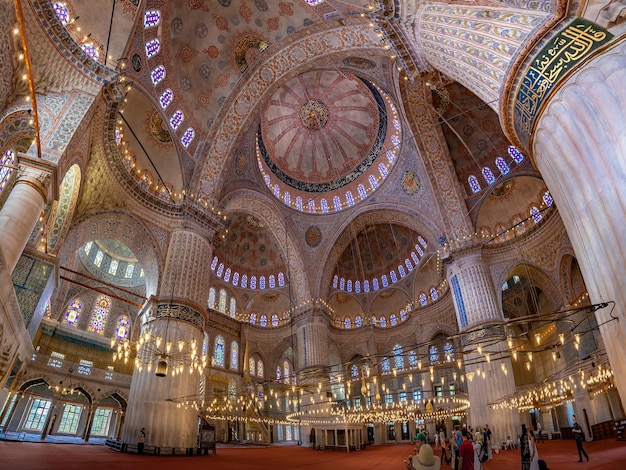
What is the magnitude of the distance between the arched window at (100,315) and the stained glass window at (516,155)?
80.1 ft

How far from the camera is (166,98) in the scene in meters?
15.3

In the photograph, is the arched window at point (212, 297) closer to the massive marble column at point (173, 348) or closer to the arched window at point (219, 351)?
the arched window at point (219, 351)

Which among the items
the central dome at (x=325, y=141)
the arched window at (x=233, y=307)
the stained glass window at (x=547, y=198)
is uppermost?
the central dome at (x=325, y=141)

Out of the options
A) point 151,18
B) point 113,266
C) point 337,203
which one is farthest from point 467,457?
point 113,266

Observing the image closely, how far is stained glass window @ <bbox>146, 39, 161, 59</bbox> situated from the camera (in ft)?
45.1

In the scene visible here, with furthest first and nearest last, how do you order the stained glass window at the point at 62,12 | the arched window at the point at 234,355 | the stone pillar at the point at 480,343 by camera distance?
the arched window at the point at 234,355, the stone pillar at the point at 480,343, the stained glass window at the point at 62,12

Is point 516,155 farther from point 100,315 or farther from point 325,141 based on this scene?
point 100,315

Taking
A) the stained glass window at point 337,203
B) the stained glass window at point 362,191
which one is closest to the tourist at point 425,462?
the stained glass window at point 362,191

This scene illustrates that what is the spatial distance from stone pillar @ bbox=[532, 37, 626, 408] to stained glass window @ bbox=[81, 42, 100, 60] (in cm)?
1198

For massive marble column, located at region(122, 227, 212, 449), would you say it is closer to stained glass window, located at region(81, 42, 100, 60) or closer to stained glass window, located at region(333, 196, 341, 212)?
stained glass window, located at region(81, 42, 100, 60)

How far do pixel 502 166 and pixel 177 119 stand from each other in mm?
15761

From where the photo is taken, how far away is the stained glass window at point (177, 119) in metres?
15.8

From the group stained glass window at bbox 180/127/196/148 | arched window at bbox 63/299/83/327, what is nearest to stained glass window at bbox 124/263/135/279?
arched window at bbox 63/299/83/327

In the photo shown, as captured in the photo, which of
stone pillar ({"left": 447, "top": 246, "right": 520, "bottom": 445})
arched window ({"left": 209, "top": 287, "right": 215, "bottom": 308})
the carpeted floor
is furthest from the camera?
arched window ({"left": 209, "top": 287, "right": 215, "bottom": 308})
